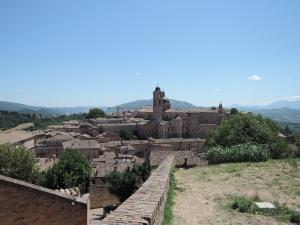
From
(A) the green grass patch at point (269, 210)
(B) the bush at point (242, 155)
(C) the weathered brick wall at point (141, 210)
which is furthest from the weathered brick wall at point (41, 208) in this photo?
(B) the bush at point (242, 155)

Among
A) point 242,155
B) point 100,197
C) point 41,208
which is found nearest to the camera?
point 41,208

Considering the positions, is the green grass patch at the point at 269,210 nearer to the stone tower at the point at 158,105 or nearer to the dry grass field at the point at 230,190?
the dry grass field at the point at 230,190

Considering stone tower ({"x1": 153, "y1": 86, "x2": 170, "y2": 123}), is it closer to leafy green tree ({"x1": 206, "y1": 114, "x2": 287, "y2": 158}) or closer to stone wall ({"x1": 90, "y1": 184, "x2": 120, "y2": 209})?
leafy green tree ({"x1": 206, "y1": 114, "x2": 287, "y2": 158})

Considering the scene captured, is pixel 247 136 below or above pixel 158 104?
below

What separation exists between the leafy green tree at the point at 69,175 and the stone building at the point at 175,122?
52.7 meters

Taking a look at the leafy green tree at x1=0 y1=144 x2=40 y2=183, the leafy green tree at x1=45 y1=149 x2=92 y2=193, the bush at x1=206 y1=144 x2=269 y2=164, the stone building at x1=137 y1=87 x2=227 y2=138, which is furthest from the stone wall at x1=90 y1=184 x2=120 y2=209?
the stone building at x1=137 y1=87 x2=227 y2=138

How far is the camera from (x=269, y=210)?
36.2ft

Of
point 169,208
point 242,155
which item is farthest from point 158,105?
point 169,208

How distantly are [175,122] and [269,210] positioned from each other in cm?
7889

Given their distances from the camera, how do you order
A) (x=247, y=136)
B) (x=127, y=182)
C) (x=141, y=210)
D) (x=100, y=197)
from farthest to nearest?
1. (x=247, y=136)
2. (x=100, y=197)
3. (x=127, y=182)
4. (x=141, y=210)

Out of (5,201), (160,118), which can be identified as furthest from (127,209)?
(160,118)

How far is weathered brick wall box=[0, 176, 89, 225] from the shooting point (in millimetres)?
8930

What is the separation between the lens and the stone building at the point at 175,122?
8950 centimetres

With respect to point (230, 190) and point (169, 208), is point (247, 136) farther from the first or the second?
point (169, 208)
